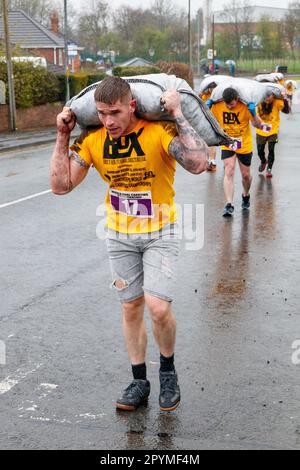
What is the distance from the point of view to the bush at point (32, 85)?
27172 mm

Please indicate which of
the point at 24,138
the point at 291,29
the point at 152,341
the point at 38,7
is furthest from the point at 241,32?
the point at 152,341

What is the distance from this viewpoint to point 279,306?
22.3 feet

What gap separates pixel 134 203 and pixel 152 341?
1613 millimetres

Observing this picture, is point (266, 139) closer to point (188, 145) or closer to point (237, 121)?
point (237, 121)

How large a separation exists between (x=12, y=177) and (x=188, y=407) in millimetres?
11149

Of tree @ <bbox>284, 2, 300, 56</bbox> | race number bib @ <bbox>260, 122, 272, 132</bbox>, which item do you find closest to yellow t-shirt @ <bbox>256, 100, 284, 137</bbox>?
race number bib @ <bbox>260, 122, 272, 132</bbox>

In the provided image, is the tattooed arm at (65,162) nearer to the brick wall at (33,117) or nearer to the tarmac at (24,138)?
the tarmac at (24,138)

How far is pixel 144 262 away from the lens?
4699 mm

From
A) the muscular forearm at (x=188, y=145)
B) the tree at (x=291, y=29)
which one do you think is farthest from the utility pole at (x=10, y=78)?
the tree at (x=291, y=29)

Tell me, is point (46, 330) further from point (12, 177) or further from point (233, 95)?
point (12, 177)

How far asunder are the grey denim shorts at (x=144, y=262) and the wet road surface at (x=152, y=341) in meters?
0.72

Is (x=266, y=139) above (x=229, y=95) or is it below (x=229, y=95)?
below

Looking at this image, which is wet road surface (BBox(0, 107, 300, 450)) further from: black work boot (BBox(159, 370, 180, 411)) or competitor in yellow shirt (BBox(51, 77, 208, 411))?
competitor in yellow shirt (BBox(51, 77, 208, 411))
